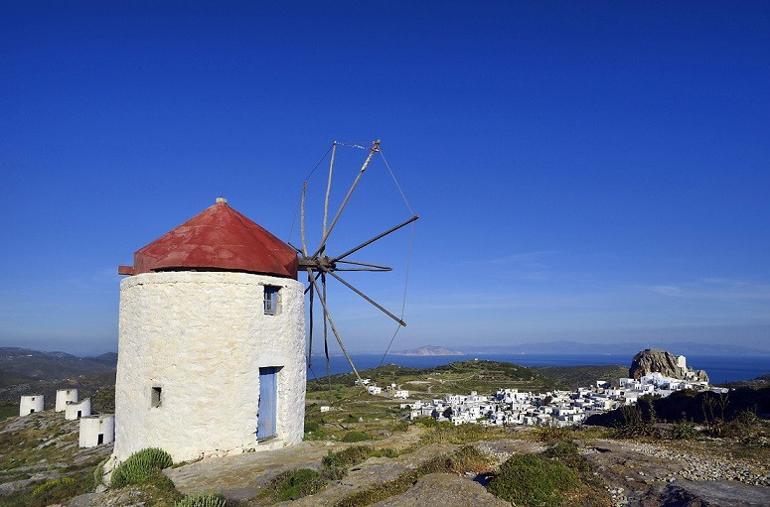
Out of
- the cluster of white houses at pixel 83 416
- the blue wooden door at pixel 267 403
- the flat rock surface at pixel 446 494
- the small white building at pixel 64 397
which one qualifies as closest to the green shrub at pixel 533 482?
the flat rock surface at pixel 446 494

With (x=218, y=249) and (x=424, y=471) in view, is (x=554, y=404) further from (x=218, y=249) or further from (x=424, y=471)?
(x=218, y=249)

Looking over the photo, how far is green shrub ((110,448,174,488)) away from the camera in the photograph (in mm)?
11672

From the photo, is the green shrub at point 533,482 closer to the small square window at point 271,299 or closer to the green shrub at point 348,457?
the green shrub at point 348,457

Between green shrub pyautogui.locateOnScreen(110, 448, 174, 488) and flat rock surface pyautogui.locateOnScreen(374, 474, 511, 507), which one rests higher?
flat rock surface pyautogui.locateOnScreen(374, 474, 511, 507)

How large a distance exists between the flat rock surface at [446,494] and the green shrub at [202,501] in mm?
2828

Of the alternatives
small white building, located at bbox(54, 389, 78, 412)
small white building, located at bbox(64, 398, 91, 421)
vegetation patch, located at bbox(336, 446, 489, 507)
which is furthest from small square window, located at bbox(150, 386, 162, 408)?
small white building, located at bbox(54, 389, 78, 412)

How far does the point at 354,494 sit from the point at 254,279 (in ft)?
21.5

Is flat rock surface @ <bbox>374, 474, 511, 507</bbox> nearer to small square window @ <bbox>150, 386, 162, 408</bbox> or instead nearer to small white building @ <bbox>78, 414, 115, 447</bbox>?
small square window @ <bbox>150, 386, 162, 408</bbox>

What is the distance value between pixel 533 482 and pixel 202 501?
5.61m

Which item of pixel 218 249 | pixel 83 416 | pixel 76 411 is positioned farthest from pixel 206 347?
pixel 76 411

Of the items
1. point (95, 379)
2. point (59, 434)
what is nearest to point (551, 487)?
point (59, 434)

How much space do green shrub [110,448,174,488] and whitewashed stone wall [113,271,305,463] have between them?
0.93 ft

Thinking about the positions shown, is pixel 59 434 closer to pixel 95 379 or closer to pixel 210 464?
pixel 210 464

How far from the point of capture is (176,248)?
45.9 ft
